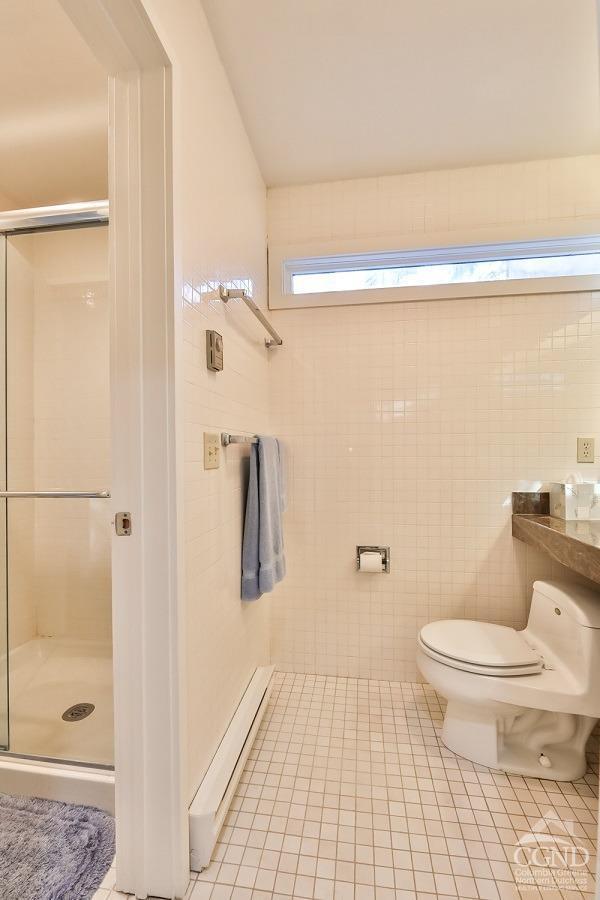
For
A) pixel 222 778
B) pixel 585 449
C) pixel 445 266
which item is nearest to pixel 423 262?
pixel 445 266

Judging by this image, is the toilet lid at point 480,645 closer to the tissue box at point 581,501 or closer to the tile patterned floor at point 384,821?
the tile patterned floor at point 384,821

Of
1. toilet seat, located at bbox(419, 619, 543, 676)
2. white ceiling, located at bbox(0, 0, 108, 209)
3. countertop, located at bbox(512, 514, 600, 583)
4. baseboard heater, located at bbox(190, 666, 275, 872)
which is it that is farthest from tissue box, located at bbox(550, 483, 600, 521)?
white ceiling, located at bbox(0, 0, 108, 209)

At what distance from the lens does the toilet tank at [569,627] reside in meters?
1.23

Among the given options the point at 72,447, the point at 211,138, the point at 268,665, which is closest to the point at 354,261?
the point at 211,138

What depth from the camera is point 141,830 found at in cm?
95

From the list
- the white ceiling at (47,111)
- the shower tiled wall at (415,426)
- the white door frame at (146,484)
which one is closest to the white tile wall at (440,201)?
the shower tiled wall at (415,426)

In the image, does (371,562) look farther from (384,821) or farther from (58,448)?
(58,448)

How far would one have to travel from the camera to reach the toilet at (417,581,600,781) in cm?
125

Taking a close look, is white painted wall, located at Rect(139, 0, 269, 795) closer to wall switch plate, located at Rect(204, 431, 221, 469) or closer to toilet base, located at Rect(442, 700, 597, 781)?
wall switch plate, located at Rect(204, 431, 221, 469)

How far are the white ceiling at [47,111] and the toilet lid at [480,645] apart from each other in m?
2.37

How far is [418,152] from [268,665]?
251 centimetres

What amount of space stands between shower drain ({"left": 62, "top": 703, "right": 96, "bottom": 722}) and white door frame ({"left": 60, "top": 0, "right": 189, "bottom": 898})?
0.74 metres

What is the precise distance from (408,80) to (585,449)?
1.65 m

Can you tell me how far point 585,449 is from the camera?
69.4 inches
